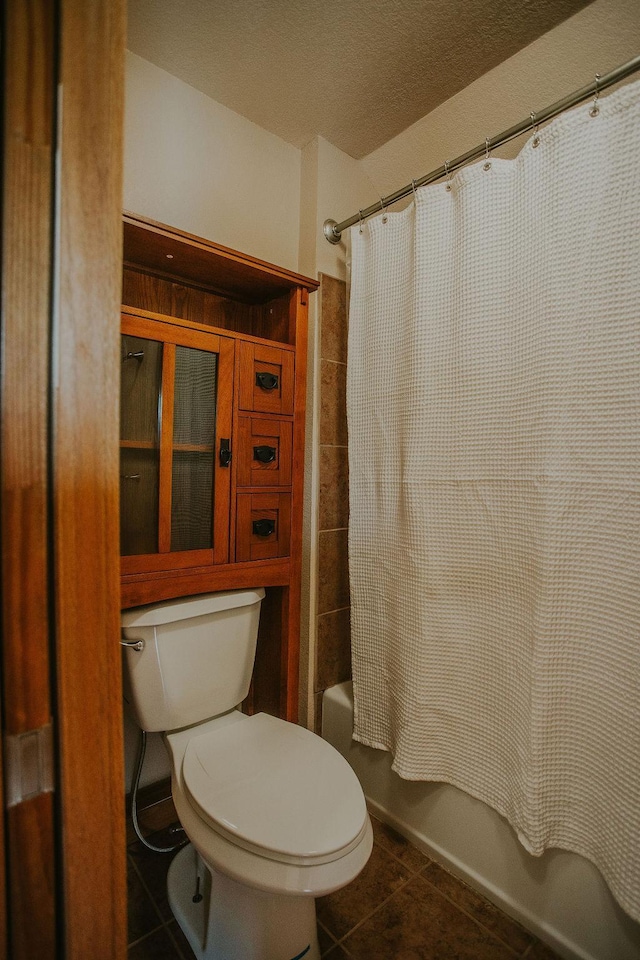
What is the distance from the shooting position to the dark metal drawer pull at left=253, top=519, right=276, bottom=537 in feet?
4.46

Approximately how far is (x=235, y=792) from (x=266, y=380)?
1045 mm

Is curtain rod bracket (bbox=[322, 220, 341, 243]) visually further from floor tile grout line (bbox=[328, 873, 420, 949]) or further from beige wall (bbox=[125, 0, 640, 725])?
floor tile grout line (bbox=[328, 873, 420, 949])

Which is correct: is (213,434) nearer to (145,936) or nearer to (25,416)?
(25,416)

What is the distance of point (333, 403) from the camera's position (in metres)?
1.66

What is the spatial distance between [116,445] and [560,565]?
3.23 ft

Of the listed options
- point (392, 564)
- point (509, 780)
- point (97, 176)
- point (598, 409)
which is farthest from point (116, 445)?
point (509, 780)

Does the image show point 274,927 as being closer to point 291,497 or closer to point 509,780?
point 509,780

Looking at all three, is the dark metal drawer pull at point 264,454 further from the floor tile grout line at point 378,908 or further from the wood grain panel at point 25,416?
the floor tile grout line at point 378,908

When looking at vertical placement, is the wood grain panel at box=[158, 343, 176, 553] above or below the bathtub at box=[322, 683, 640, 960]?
above

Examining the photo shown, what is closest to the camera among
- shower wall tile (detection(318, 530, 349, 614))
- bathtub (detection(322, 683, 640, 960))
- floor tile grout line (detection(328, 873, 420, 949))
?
bathtub (detection(322, 683, 640, 960))

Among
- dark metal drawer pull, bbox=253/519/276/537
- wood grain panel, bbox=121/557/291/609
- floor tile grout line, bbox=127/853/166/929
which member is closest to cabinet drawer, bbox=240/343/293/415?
dark metal drawer pull, bbox=253/519/276/537

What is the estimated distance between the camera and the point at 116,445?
1.28 feet

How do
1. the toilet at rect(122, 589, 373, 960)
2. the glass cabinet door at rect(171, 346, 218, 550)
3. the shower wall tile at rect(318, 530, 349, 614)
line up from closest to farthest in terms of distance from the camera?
the toilet at rect(122, 589, 373, 960), the glass cabinet door at rect(171, 346, 218, 550), the shower wall tile at rect(318, 530, 349, 614)

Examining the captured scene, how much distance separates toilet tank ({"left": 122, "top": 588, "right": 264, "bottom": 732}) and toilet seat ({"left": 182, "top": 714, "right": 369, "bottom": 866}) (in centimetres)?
9
